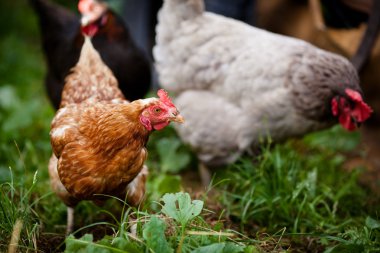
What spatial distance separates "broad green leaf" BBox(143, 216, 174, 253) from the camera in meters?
1.82

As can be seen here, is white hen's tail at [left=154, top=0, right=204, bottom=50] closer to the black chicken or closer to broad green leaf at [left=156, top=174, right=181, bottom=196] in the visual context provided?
the black chicken

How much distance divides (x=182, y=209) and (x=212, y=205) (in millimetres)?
831

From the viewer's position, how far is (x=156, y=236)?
6.00ft

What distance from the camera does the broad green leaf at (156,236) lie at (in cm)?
182

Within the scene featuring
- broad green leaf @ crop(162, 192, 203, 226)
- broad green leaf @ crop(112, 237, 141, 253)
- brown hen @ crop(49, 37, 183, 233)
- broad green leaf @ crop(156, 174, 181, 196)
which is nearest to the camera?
broad green leaf @ crop(112, 237, 141, 253)

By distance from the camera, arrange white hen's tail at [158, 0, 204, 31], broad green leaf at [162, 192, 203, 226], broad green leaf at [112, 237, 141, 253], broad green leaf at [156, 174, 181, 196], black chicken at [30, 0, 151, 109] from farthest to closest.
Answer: black chicken at [30, 0, 151, 109] → white hen's tail at [158, 0, 204, 31] → broad green leaf at [156, 174, 181, 196] → broad green leaf at [162, 192, 203, 226] → broad green leaf at [112, 237, 141, 253]

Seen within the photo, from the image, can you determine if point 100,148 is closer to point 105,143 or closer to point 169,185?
point 105,143

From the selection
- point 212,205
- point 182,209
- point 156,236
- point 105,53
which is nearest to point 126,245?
point 156,236

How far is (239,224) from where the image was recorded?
264 centimetres

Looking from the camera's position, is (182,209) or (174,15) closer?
(182,209)

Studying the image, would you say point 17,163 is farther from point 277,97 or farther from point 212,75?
point 277,97

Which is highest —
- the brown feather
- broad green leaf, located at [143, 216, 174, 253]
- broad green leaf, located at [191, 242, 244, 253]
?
the brown feather

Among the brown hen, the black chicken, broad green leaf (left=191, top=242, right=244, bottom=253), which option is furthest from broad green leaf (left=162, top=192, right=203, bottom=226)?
the black chicken

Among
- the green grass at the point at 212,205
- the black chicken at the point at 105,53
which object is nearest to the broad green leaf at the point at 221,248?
the green grass at the point at 212,205
